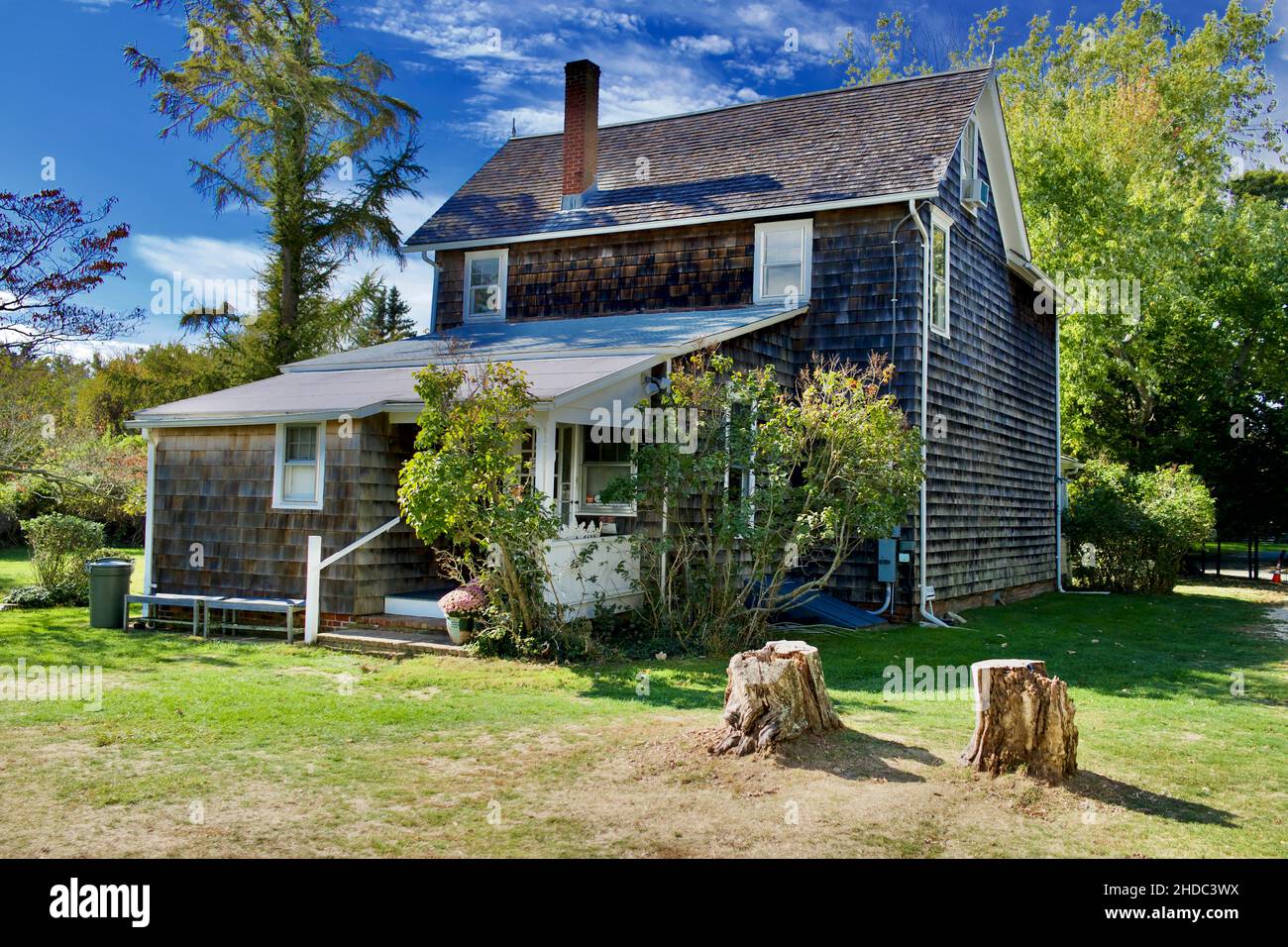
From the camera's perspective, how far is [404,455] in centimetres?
1309

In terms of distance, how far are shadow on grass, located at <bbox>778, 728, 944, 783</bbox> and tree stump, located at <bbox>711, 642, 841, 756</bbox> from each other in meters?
0.11

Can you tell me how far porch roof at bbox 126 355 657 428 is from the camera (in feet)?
38.7

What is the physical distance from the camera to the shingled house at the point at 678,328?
12.8m

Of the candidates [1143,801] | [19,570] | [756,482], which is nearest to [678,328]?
[756,482]

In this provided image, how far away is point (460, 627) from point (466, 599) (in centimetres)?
32

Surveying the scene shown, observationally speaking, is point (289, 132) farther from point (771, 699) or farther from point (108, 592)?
point (771, 699)

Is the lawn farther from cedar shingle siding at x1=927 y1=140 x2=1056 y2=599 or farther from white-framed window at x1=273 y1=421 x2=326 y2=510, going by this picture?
cedar shingle siding at x1=927 y1=140 x2=1056 y2=599

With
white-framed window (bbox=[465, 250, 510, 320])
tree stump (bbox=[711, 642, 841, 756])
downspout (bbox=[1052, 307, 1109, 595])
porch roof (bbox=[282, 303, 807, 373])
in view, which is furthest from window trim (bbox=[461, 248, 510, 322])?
tree stump (bbox=[711, 642, 841, 756])

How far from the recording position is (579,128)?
62.6 ft

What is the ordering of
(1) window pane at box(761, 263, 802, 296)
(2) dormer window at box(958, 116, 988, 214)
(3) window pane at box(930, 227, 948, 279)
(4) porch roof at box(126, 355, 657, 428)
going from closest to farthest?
(4) porch roof at box(126, 355, 657, 428) → (3) window pane at box(930, 227, 948, 279) → (1) window pane at box(761, 263, 802, 296) → (2) dormer window at box(958, 116, 988, 214)

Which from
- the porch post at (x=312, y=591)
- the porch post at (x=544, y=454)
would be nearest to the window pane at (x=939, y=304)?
the porch post at (x=544, y=454)
